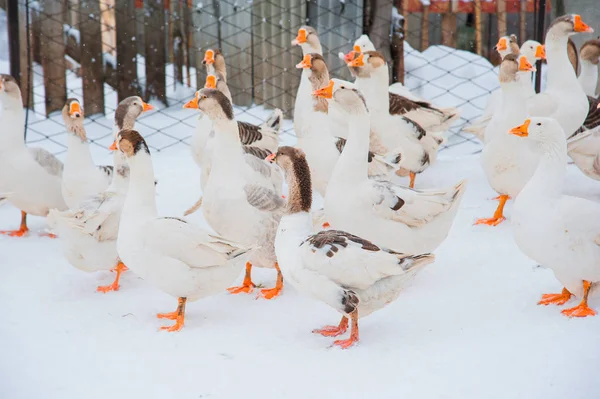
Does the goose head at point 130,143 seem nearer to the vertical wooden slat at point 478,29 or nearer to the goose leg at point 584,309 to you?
the goose leg at point 584,309

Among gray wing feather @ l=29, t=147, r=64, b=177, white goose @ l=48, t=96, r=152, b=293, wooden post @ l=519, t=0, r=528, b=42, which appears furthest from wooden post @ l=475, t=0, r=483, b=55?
white goose @ l=48, t=96, r=152, b=293

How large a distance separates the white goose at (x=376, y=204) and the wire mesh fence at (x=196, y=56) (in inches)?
120

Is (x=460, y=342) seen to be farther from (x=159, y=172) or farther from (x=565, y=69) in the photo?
(x=159, y=172)

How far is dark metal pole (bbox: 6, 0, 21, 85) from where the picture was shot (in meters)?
6.91

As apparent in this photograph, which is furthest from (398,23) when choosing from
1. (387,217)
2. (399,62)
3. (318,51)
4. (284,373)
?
(284,373)

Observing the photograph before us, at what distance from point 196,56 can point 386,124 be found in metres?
3.31

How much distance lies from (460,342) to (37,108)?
260 inches

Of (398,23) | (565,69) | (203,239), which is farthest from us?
(398,23)

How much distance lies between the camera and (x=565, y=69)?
19.4ft

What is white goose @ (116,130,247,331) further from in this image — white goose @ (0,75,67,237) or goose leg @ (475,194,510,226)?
goose leg @ (475,194,510,226)

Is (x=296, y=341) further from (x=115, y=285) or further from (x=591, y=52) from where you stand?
(x=591, y=52)

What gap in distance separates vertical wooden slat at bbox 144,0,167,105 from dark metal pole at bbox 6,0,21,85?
1.36 m

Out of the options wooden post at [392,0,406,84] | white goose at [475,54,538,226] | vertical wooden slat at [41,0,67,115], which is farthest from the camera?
vertical wooden slat at [41,0,67,115]

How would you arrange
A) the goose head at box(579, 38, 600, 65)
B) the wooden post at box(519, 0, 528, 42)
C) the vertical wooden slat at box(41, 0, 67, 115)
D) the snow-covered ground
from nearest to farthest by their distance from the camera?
1. the snow-covered ground
2. the goose head at box(579, 38, 600, 65)
3. the vertical wooden slat at box(41, 0, 67, 115)
4. the wooden post at box(519, 0, 528, 42)
